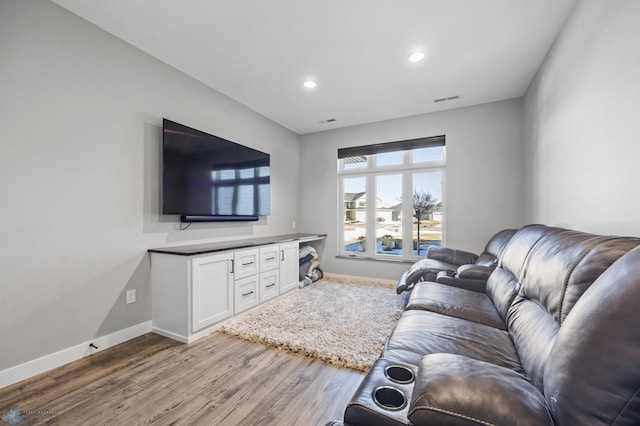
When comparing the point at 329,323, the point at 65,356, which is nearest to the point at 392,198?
the point at 329,323

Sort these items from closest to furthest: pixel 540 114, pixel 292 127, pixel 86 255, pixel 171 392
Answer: pixel 171 392
pixel 86 255
pixel 540 114
pixel 292 127

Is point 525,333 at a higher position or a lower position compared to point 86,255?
lower

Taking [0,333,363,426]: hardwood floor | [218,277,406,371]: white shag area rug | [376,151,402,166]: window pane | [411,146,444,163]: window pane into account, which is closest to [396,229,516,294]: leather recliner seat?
[218,277,406,371]: white shag area rug

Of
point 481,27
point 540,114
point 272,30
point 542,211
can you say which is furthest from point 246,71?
point 542,211

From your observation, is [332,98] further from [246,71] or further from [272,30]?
[272,30]

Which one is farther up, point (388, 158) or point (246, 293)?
point (388, 158)

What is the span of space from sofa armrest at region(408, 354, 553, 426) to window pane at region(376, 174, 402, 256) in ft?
12.0

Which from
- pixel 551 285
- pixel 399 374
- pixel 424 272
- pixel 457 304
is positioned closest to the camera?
pixel 399 374

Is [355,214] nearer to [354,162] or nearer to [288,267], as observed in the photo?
[354,162]

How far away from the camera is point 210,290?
2.55 metres

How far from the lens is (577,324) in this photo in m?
0.74

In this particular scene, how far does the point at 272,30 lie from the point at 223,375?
8.97 ft

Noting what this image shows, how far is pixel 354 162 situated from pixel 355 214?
3.02ft

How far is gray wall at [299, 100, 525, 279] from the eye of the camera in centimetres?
359
